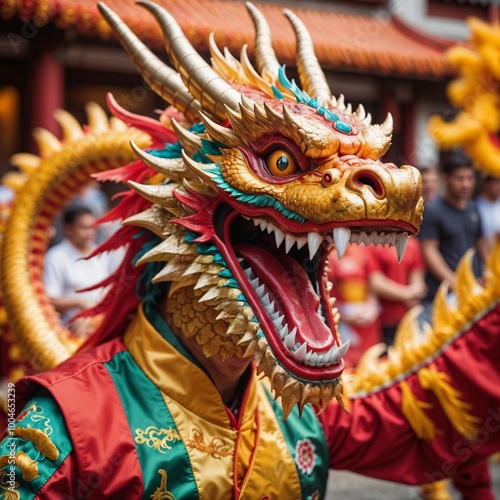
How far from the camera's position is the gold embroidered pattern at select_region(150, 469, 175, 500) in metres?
1.74

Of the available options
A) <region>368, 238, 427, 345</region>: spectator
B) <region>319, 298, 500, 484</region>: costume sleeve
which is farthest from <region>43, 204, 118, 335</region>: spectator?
<region>319, 298, 500, 484</region>: costume sleeve

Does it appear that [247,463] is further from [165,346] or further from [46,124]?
[46,124]

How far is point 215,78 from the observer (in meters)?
1.86

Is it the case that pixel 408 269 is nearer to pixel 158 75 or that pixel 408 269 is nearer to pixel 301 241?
pixel 158 75

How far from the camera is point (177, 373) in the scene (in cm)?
189

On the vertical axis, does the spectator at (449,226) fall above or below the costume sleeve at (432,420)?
above

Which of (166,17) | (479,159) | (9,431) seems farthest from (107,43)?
(9,431)

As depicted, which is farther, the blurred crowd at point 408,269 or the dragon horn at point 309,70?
the blurred crowd at point 408,269

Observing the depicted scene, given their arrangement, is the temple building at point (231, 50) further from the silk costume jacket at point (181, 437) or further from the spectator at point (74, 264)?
the silk costume jacket at point (181, 437)

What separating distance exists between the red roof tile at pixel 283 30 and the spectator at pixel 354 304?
2.84 meters

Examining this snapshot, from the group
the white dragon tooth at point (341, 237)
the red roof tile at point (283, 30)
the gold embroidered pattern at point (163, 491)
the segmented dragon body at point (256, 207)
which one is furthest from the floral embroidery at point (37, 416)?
the red roof tile at point (283, 30)

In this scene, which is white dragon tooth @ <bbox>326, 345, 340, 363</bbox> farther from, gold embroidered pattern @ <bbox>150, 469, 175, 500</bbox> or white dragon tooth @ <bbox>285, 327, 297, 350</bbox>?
gold embroidered pattern @ <bbox>150, 469, 175, 500</bbox>

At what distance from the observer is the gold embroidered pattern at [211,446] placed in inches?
72.3

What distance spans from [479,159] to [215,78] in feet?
14.8
